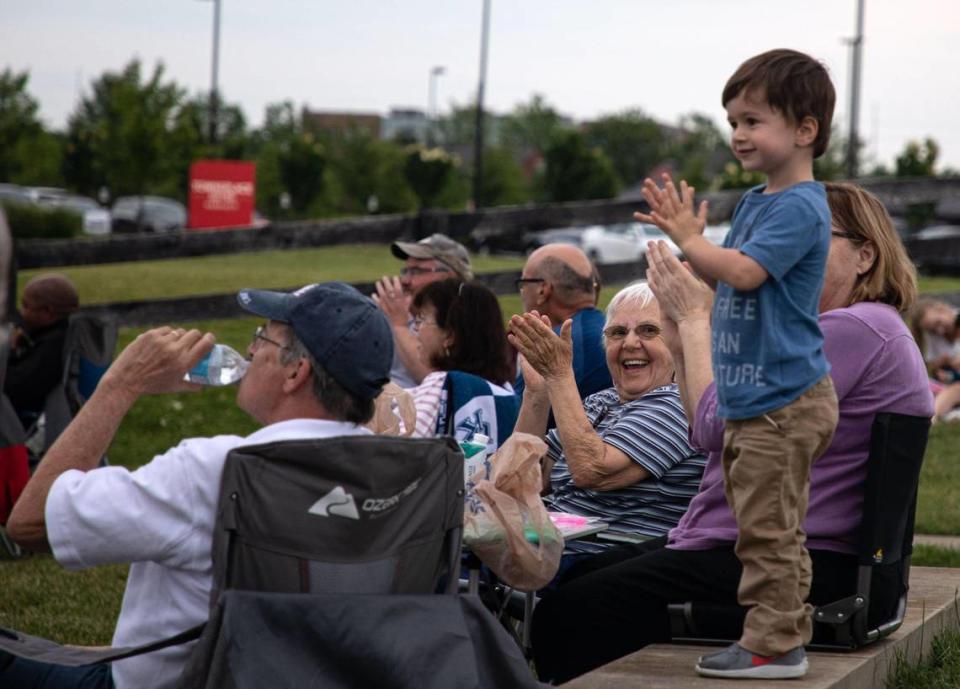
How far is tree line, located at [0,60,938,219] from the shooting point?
37844 millimetres

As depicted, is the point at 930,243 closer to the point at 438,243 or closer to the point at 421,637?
the point at 438,243

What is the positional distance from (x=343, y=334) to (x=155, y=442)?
780 cm

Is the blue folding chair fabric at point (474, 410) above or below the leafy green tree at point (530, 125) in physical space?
below

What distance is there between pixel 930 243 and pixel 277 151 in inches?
1574

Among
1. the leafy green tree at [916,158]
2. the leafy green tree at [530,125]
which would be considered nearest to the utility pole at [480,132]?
the leafy green tree at [916,158]

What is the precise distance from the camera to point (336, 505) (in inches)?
112

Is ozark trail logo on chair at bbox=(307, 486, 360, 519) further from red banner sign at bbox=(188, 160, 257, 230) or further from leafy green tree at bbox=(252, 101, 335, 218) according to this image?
leafy green tree at bbox=(252, 101, 335, 218)

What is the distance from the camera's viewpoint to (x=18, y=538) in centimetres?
296

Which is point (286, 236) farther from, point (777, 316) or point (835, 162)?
point (835, 162)

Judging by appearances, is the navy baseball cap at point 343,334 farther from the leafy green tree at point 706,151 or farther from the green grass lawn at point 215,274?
the leafy green tree at point 706,151

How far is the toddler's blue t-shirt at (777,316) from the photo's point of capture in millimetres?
3420

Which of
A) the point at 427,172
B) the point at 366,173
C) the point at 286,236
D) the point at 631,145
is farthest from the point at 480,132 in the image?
the point at 631,145

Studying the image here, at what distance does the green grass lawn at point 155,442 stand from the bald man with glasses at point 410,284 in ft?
5.68

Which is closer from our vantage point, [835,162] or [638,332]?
[638,332]
